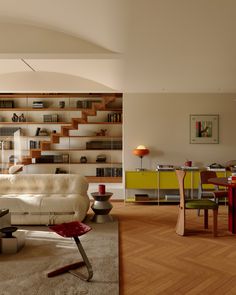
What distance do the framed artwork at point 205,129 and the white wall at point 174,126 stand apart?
10cm

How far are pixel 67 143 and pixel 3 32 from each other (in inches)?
168

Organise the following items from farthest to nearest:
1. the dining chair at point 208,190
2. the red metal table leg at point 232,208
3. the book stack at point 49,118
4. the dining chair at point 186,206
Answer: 1. the book stack at point 49,118
2. the dining chair at point 208,190
3. the red metal table leg at point 232,208
4. the dining chair at point 186,206

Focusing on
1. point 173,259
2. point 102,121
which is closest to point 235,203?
point 173,259

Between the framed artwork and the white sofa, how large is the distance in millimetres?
2997

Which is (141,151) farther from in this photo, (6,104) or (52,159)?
(6,104)

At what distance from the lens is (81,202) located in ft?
17.0

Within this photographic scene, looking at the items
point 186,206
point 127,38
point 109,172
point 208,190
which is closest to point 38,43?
point 127,38

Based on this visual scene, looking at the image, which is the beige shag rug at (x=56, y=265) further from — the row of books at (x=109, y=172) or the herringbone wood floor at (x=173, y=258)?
the row of books at (x=109, y=172)

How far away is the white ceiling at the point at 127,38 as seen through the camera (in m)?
3.34

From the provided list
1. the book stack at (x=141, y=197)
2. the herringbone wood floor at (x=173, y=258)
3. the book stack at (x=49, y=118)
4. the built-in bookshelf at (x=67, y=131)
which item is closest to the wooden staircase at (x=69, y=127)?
the built-in bookshelf at (x=67, y=131)

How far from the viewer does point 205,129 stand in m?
7.33

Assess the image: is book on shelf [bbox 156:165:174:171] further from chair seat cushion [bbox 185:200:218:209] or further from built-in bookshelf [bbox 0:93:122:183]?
chair seat cushion [bbox 185:200:218:209]

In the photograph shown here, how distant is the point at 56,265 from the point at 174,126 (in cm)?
461

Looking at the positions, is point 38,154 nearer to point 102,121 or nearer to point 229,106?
point 102,121
